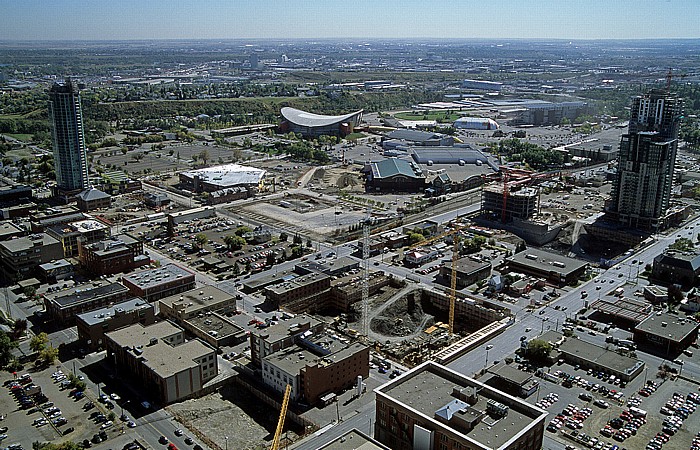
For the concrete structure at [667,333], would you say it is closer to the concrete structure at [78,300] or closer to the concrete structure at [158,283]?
the concrete structure at [158,283]

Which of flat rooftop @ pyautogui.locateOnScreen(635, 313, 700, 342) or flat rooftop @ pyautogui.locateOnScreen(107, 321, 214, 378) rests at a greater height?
flat rooftop @ pyautogui.locateOnScreen(107, 321, 214, 378)

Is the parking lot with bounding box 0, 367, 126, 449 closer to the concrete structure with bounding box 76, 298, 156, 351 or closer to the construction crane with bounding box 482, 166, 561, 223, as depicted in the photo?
the concrete structure with bounding box 76, 298, 156, 351

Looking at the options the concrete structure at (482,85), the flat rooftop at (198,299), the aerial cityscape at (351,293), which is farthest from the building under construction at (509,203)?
the concrete structure at (482,85)

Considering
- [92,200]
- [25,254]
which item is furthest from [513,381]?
[92,200]

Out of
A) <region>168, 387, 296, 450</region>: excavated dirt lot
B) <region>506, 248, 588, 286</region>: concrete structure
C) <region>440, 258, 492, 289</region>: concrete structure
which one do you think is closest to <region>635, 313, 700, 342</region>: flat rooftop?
<region>506, 248, 588, 286</region>: concrete structure

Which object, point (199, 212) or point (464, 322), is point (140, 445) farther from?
point (199, 212)

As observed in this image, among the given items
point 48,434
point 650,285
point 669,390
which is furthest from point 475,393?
point 650,285
